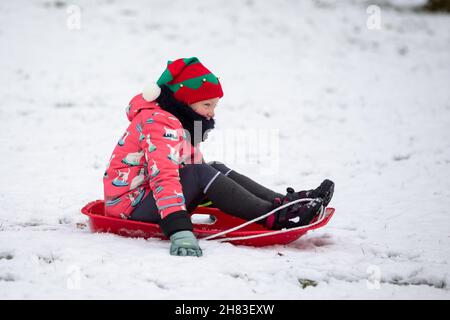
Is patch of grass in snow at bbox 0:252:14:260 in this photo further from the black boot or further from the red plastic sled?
the black boot

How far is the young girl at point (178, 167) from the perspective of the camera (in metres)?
3.02

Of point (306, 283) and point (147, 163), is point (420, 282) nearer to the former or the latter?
point (306, 283)

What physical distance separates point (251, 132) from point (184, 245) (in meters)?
4.25

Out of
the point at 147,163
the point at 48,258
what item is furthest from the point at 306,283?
the point at 48,258

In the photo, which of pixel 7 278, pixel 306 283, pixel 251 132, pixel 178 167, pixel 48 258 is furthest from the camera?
pixel 251 132

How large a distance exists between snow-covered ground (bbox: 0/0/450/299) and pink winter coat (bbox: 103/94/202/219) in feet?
0.91

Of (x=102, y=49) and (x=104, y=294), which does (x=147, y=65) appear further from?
(x=104, y=294)

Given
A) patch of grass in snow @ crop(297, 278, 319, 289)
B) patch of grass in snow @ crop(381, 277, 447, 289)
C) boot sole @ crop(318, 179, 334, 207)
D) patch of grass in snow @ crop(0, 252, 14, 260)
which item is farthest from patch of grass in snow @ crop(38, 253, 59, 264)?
patch of grass in snow @ crop(381, 277, 447, 289)

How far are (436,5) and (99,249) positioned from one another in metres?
15.3

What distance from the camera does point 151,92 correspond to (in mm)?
3070

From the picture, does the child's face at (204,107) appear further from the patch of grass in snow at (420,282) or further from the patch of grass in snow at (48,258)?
the patch of grass in snow at (420,282)

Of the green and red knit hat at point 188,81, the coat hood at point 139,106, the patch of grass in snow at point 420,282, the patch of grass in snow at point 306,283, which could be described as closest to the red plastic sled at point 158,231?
the patch of grass in snow at point 306,283

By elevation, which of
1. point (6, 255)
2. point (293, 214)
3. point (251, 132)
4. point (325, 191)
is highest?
point (325, 191)

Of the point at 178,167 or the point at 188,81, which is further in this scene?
the point at 188,81
